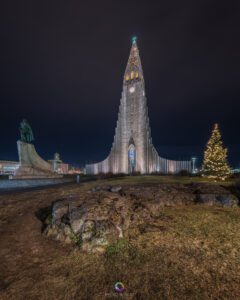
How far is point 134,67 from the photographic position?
116ft

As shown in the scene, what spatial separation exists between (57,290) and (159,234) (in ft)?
10.6

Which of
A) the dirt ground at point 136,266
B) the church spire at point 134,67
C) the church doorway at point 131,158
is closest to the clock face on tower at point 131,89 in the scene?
the church spire at point 134,67

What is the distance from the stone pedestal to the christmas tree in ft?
77.1

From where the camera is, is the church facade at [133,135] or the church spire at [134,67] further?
the church spire at [134,67]

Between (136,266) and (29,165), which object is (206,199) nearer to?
(136,266)

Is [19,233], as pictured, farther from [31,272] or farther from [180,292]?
[180,292]

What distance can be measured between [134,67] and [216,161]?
2624 centimetres

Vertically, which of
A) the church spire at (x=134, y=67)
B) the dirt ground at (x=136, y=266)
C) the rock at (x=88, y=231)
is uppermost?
the church spire at (x=134, y=67)

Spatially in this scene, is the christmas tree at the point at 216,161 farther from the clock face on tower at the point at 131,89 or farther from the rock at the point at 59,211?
the rock at the point at 59,211

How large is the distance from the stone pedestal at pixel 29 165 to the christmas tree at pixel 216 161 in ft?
77.1

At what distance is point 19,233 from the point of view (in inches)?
218

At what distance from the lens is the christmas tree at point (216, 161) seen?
2244cm

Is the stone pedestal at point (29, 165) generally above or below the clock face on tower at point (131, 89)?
below

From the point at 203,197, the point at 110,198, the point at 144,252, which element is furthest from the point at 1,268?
the point at 203,197
